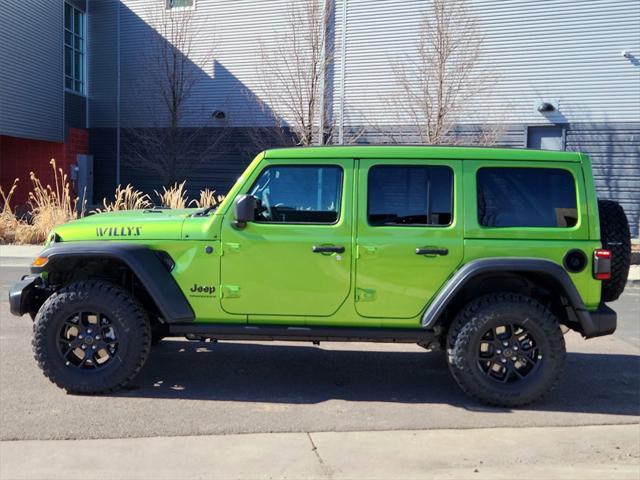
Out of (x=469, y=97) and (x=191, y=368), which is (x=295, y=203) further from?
(x=469, y=97)

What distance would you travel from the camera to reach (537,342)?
4934mm

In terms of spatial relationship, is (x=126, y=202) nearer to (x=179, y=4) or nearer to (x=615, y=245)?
(x=179, y=4)

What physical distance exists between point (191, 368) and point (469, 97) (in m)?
16.2

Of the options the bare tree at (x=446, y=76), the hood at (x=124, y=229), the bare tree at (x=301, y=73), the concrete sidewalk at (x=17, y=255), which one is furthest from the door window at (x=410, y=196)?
the bare tree at (x=301, y=73)

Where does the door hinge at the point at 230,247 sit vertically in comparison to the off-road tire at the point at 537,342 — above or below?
above

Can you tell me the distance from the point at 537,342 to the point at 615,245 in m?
A: 1.02

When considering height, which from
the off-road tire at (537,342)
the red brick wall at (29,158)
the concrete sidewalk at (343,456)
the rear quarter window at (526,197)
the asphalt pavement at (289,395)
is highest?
the red brick wall at (29,158)

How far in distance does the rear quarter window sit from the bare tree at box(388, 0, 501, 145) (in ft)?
46.6

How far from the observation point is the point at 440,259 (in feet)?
16.1

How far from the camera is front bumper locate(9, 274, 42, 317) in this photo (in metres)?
5.13

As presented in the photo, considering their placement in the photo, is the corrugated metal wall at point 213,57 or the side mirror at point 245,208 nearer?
the side mirror at point 245,208

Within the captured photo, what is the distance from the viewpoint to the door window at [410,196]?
4996mm

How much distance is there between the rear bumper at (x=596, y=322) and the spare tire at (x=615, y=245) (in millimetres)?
297

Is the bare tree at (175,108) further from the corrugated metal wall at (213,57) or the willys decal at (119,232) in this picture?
the willys decal at (119,232)
